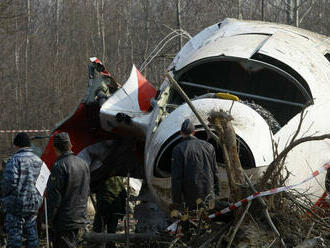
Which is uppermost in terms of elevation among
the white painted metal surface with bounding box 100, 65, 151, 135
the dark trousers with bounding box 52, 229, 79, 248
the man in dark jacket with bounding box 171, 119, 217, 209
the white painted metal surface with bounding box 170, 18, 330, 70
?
the white painted metal surface with bounding box 170, 18, 330, 70

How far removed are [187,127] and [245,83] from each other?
2.94 metres

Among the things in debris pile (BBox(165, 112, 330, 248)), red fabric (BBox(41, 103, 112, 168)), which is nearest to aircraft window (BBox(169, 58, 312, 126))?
red fabric (BBox(41, 103, 112, 168))

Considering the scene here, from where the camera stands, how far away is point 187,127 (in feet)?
20.1

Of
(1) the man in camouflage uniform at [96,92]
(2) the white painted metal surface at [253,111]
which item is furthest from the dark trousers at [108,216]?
(1) the man in camouflage uniform at [96,92]

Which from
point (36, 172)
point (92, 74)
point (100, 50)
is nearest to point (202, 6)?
point (100, 50)

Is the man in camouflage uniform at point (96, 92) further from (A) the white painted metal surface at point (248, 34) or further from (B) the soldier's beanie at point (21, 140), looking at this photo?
(B) the soldier's beanie at point (21, 140)

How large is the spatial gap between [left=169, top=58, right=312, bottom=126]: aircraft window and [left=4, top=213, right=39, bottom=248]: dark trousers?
2498 mm

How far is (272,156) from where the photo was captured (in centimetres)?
617

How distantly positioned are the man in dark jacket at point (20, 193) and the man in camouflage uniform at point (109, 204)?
1.65 meters

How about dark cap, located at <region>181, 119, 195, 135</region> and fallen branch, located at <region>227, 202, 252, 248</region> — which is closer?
fallen branch, located at <region>227, 202, 252, 248</region>

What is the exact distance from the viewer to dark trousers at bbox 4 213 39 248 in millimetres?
7277

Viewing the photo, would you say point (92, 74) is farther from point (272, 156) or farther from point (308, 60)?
point (272, 156)

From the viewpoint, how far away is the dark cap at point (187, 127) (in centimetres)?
612

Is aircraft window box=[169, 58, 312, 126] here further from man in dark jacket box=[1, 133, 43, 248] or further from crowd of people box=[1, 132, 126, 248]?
man in dark jacket box=[1, 133, 43, 248]
